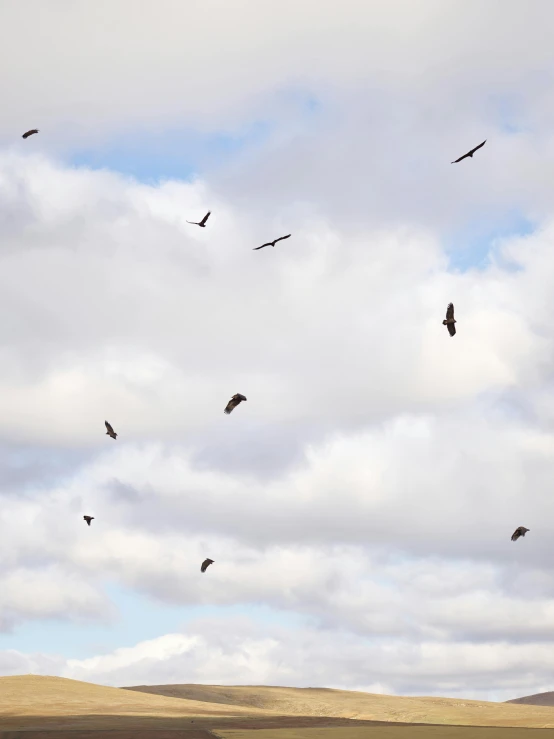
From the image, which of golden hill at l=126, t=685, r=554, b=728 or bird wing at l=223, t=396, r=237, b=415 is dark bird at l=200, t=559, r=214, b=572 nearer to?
bird wing at l=223, t=396, r=237, b=415

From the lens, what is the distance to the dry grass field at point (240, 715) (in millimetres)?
56281

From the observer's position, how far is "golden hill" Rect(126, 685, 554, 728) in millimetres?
79938

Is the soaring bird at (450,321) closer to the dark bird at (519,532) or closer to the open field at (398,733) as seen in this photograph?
the dark bird at (519,532)

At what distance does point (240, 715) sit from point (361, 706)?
19374 mm

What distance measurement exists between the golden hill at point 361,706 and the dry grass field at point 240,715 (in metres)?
0.08

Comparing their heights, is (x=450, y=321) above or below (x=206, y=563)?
above

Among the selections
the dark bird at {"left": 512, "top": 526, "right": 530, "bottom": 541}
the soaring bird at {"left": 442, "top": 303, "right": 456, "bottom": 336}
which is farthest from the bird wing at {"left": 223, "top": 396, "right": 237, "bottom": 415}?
the dark bird at {"left": 512, "top": 526, "right": 530, "bottom": 541}

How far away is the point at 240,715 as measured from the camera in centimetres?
7988

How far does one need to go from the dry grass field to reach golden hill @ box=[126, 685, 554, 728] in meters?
0.08

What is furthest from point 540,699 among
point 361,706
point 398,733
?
point 398,733

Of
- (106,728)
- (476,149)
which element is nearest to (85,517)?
(106,728)

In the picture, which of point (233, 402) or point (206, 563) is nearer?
point (233, 402)

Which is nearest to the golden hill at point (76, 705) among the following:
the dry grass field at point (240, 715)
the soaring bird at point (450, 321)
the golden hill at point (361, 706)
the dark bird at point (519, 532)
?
the dry grass field at point (240, 715)

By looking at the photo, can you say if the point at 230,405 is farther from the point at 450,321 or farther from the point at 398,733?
the point at 398,733
